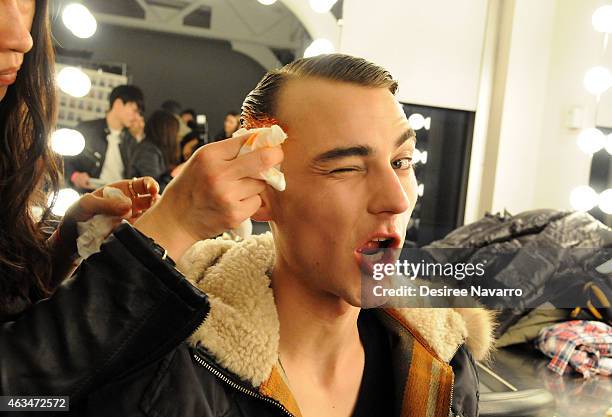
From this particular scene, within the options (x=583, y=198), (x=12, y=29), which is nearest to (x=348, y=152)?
(x=12, y=29)

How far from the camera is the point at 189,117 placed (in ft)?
11.5

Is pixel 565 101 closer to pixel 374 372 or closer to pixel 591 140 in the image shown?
pixel 591 140

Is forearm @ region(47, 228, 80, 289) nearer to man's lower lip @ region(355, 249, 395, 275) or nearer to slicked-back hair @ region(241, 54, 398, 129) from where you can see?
slicked-back hair @ region(241, 54, 398, 129)

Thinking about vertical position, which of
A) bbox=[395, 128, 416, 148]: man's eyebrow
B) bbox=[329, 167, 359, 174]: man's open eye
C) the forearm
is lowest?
the forearm

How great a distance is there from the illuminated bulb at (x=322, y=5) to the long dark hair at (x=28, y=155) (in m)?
3.04

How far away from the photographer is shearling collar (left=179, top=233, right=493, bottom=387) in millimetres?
975

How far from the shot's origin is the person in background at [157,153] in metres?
3.20

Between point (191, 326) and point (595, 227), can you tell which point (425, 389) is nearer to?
point (191, 326)

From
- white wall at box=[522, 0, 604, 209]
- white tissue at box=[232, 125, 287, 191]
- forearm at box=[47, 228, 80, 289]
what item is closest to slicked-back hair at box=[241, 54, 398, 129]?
white tissue at box=[232, 125, 287, 191]

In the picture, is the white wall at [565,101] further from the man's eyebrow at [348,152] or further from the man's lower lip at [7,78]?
the man's lower lip at [7,78]

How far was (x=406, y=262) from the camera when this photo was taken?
1020mm

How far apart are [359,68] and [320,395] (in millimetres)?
664

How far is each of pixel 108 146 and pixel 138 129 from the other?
0.20 m

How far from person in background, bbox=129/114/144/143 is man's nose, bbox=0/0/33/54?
2402mm
